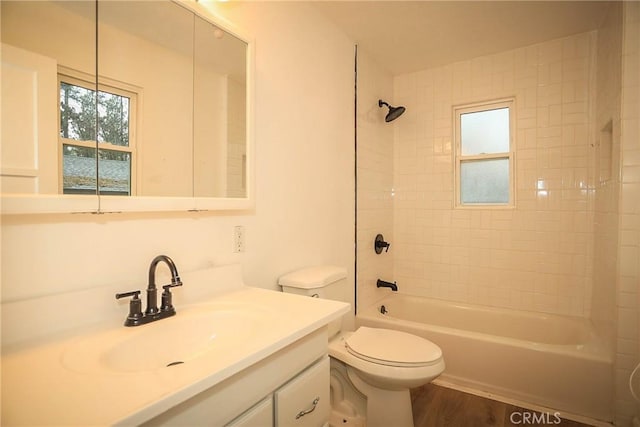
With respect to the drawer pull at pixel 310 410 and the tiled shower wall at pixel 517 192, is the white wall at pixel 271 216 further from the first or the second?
the tiled shower wall at pixel 517 192

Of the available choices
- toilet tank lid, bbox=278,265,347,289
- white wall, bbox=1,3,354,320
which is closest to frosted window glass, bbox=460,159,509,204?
white wall, bbox=1,3,354,320

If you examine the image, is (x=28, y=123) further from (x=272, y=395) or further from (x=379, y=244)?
(x=379, y=244)

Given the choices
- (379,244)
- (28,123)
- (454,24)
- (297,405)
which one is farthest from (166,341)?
(454,24)

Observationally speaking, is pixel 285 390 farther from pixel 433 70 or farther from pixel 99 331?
pixel 433 70

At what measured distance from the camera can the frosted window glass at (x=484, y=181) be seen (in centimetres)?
268

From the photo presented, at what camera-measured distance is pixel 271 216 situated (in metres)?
1.62

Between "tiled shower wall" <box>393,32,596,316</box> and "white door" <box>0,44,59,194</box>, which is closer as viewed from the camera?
"white door" <box>0,44,59,194</box>

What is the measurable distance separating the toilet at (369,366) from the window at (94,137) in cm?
92

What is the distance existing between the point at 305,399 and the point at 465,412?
1.41 metres

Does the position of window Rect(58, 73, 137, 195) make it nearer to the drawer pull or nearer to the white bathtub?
the drawer pull

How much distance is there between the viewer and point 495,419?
1.80 metres

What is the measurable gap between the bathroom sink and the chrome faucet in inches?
0.8

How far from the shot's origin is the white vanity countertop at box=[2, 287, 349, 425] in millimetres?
521

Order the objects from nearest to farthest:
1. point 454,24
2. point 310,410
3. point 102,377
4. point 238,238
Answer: point 102,377, point 310,410, point 238,238, point 454,24
